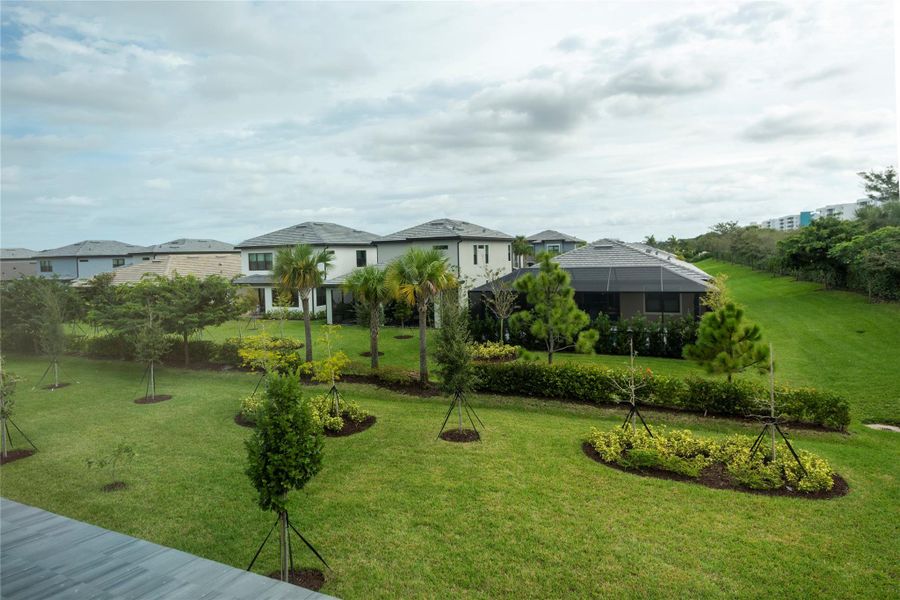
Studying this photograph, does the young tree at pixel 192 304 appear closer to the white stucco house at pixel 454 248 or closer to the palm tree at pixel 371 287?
the palm tree at pixel 371 287

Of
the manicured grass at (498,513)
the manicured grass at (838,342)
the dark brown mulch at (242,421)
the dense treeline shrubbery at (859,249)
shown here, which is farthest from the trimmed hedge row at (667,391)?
the dense treeline shrubbery at (859,249)

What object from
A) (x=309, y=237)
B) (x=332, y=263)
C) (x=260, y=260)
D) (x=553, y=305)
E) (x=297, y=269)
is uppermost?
(x=309, y=237)

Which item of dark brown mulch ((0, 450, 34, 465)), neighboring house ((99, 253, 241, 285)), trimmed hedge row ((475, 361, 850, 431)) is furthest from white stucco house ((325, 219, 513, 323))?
dark brown mulch ((0, 450, 34, 465))

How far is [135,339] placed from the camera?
56.7 feet

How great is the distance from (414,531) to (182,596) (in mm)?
2848

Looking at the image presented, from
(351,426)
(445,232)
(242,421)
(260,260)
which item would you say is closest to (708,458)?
(351,426)

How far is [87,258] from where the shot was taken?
45.1 metres

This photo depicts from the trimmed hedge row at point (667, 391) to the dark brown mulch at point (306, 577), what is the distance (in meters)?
7.04

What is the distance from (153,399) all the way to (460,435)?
9627mm

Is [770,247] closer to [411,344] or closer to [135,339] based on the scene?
[411,344]

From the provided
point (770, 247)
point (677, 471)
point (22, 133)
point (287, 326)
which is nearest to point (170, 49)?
point (22, 133)

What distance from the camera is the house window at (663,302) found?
23.2m

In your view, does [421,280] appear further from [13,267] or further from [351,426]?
[13,267]

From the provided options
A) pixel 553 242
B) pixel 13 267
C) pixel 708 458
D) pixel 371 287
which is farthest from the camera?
pixel 553 242
